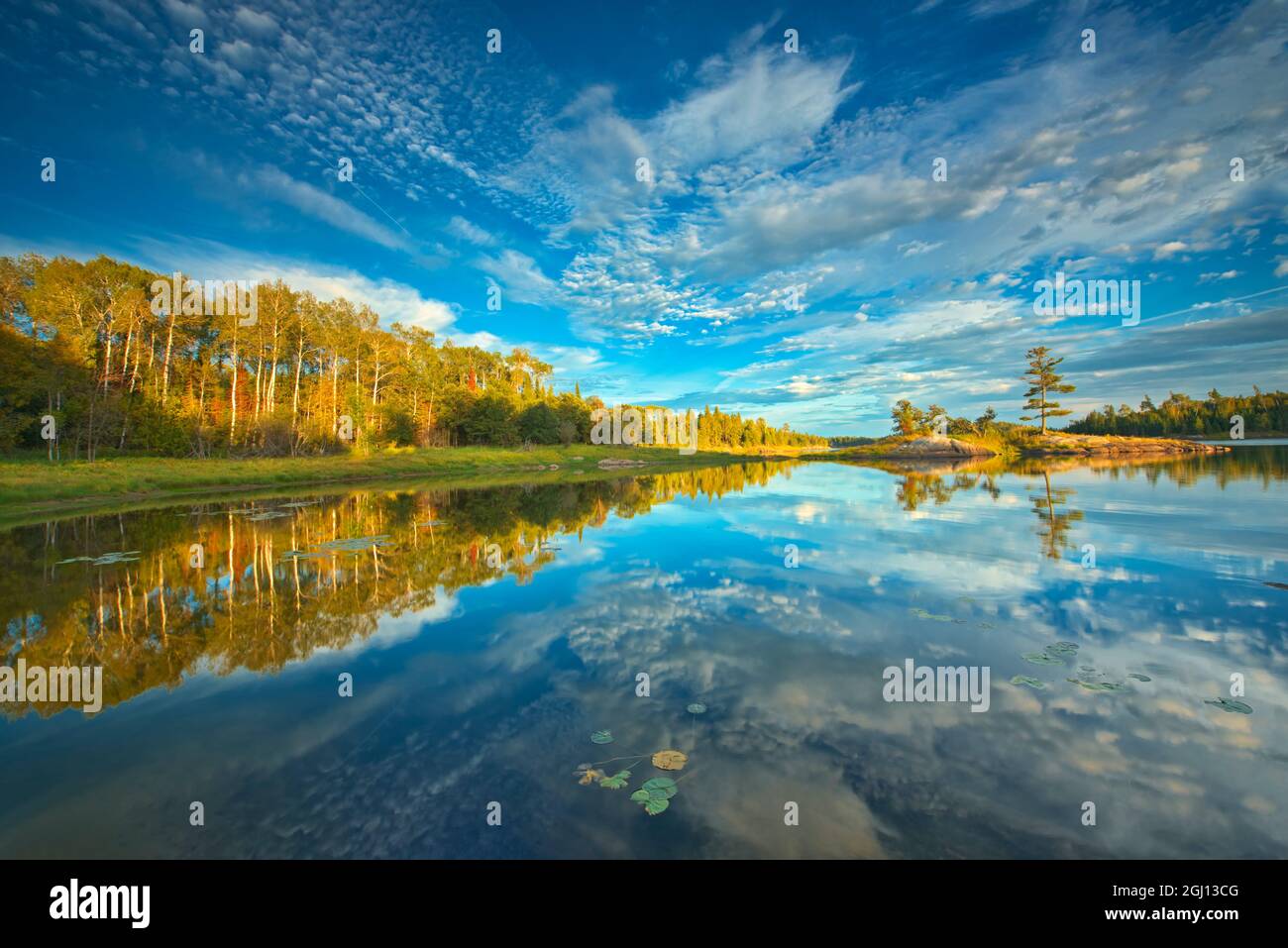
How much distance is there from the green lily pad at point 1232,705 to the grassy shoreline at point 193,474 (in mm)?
32890

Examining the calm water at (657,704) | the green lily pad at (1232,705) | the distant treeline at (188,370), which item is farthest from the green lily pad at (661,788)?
the distant treeline at (188,370)

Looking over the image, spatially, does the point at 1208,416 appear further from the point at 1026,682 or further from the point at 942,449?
the point at 1026,682

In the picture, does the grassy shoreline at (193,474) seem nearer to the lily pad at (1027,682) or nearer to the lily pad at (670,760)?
the lily pad at (670,760)

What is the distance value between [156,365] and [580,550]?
60.7 meters

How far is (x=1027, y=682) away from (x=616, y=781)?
15.0 feet

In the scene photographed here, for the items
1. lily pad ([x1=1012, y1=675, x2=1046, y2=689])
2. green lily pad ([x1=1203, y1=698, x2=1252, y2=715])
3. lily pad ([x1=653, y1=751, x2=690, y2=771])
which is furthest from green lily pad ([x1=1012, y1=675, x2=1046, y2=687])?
lily pad ([x1=653, y1=751, x2=690, y2=771])

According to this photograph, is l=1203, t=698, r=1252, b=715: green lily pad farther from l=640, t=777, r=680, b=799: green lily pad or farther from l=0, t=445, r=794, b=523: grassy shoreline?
l=0, t=445, r=794, b=523: grassy shoreline

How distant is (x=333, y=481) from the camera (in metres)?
38.8

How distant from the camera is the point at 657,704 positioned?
5199 millimetres

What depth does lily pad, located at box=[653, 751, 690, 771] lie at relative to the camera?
4066 millimetres

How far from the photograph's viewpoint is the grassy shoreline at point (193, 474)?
75.9 feet

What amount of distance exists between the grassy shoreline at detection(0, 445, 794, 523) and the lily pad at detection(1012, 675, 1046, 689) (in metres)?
31.3

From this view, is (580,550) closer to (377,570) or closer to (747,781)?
(377,570)
